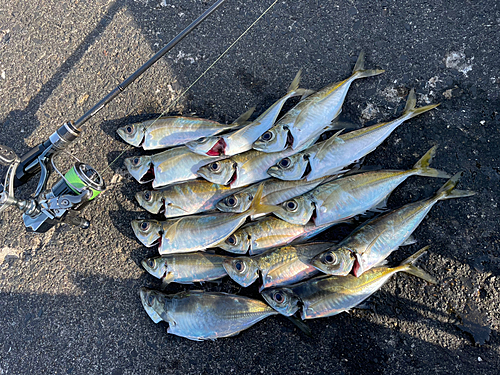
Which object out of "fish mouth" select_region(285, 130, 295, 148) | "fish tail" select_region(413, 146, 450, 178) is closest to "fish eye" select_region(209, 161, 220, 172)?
"fish mouth" select_region(285, 130, 295, 148)

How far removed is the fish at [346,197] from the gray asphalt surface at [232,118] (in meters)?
0.24

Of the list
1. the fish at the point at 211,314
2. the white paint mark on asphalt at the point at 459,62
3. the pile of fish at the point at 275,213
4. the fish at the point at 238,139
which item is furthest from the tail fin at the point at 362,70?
the fish at the point at 211,314

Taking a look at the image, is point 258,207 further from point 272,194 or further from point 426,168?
point 426,168

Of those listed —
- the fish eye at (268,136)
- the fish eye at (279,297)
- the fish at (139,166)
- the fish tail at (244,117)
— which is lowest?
the fish eye at (279,297)

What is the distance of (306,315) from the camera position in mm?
2447

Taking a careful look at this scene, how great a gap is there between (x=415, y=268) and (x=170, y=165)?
84.0 inches

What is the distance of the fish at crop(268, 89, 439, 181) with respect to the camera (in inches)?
102

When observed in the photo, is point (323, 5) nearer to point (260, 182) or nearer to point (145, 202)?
point (260, 182)

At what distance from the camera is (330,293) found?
2422 millimetres

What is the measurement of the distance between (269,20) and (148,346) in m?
3.16

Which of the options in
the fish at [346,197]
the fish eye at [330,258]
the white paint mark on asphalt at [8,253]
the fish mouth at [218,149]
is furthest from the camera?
the white paint mark on asphalt at [8,253]

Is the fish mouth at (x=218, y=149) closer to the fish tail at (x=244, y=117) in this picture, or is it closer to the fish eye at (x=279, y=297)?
the fish tail at (x=244, y=117)

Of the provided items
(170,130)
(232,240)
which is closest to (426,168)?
(232,240)

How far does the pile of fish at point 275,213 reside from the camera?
2.45 metres
